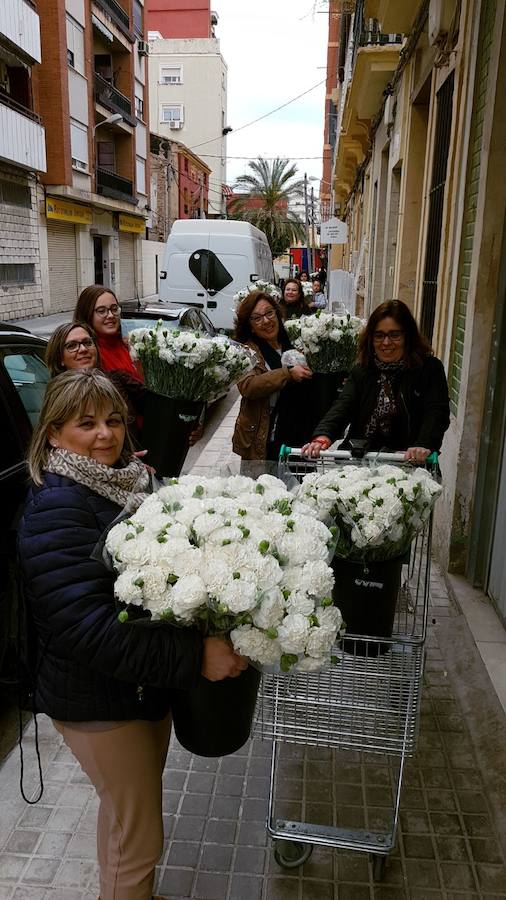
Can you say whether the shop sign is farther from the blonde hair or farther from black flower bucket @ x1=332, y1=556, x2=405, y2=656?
the blonde hair

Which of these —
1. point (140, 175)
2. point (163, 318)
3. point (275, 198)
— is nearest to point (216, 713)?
point (163, 318)

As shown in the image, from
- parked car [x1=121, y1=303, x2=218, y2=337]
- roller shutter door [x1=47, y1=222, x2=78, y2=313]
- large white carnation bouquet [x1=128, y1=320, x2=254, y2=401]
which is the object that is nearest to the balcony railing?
roller shutter door [x1=47, y1=222, x2=78, y2=313]

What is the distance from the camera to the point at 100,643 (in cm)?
168

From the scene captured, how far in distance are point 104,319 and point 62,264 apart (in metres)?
23.5

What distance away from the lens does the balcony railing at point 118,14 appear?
27362mm

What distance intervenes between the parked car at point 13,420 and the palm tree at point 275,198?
42.2 m

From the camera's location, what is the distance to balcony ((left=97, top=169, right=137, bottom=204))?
28.0 meters

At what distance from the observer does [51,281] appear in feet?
80.6

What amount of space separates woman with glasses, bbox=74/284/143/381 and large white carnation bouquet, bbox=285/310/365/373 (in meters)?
1.15

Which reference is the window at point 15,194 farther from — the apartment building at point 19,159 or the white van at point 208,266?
the white van at point 208,266

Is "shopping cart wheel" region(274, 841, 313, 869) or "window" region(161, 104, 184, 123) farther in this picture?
"window" region(161, 104, 184, 123)

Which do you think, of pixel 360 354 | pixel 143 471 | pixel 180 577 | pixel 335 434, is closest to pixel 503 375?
pixel 360 354

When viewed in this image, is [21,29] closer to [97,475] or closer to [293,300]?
[293,300]

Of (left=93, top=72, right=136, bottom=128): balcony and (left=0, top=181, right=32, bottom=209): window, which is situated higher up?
(left=93, top=72, right=136, bottom=128): balcony
